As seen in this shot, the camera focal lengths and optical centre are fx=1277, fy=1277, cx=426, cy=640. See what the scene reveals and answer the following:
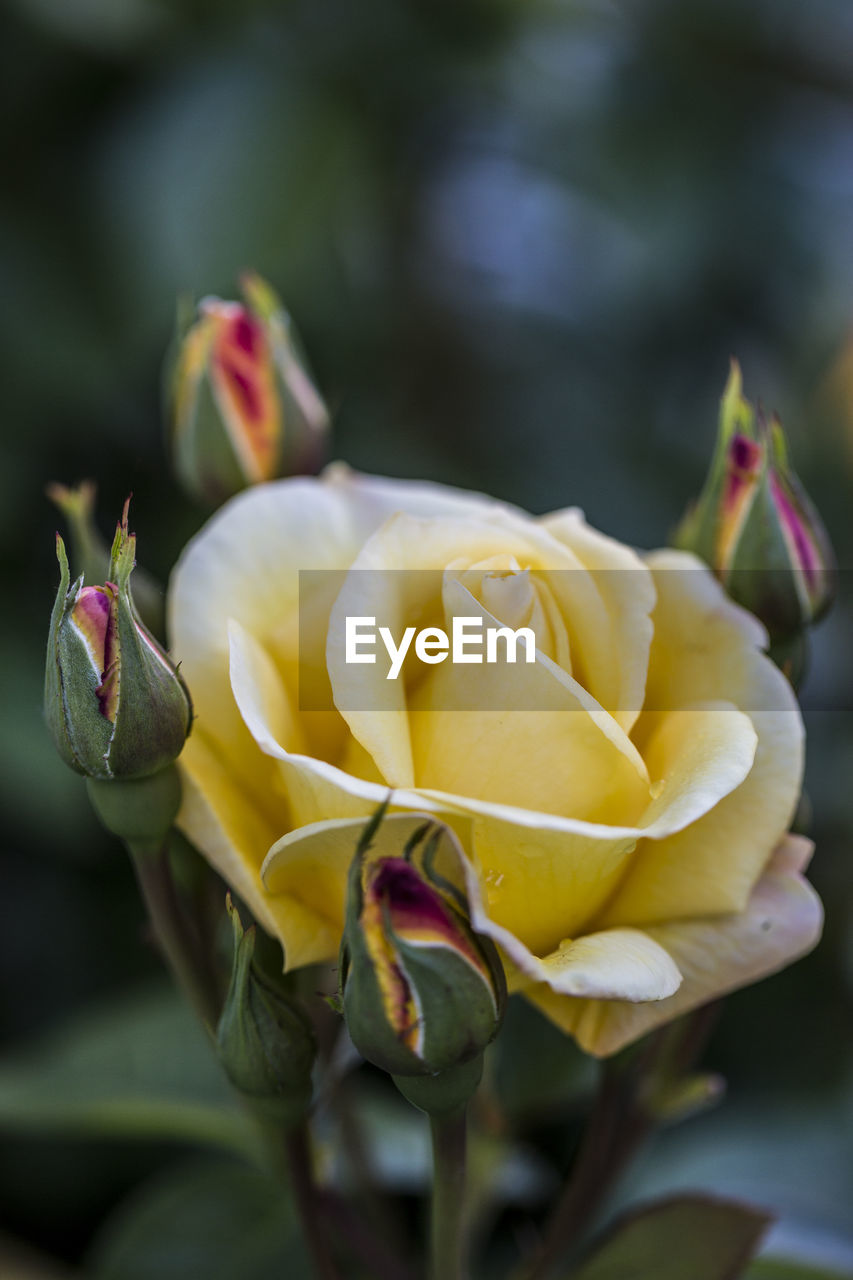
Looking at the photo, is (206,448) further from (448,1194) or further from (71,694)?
(448,1194)

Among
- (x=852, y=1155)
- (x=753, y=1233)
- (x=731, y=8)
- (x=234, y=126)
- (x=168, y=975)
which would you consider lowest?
(x=168, y=975)

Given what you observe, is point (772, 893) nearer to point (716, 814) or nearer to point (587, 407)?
point (716, 814)

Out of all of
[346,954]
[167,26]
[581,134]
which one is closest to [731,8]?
[581,134]

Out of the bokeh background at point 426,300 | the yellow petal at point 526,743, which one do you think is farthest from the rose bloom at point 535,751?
the bokeh background at point 426,300

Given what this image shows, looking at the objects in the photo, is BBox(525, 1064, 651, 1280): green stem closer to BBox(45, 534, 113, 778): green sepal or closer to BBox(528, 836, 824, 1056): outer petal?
BBox(528, 836, 824, 1056): outer petal

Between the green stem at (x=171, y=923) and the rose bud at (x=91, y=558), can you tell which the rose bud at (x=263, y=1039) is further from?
the rose bud at (x=91, y=558)

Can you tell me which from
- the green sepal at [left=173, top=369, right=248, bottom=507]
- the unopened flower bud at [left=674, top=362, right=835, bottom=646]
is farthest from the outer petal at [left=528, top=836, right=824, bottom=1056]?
the green sepal at [left=173, top=369, right=248, bottom=507]

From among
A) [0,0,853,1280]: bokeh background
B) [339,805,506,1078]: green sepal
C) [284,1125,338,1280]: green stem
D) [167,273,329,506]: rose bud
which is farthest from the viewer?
[0,0,853,1280]: bokeh background

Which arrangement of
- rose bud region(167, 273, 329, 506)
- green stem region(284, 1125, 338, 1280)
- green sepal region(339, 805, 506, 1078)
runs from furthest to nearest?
rose bud region(167, 273, 329, 506)
green stem region(284, 1125, 338, 1280)
green sepal region(339, 805, 506, 1078)
